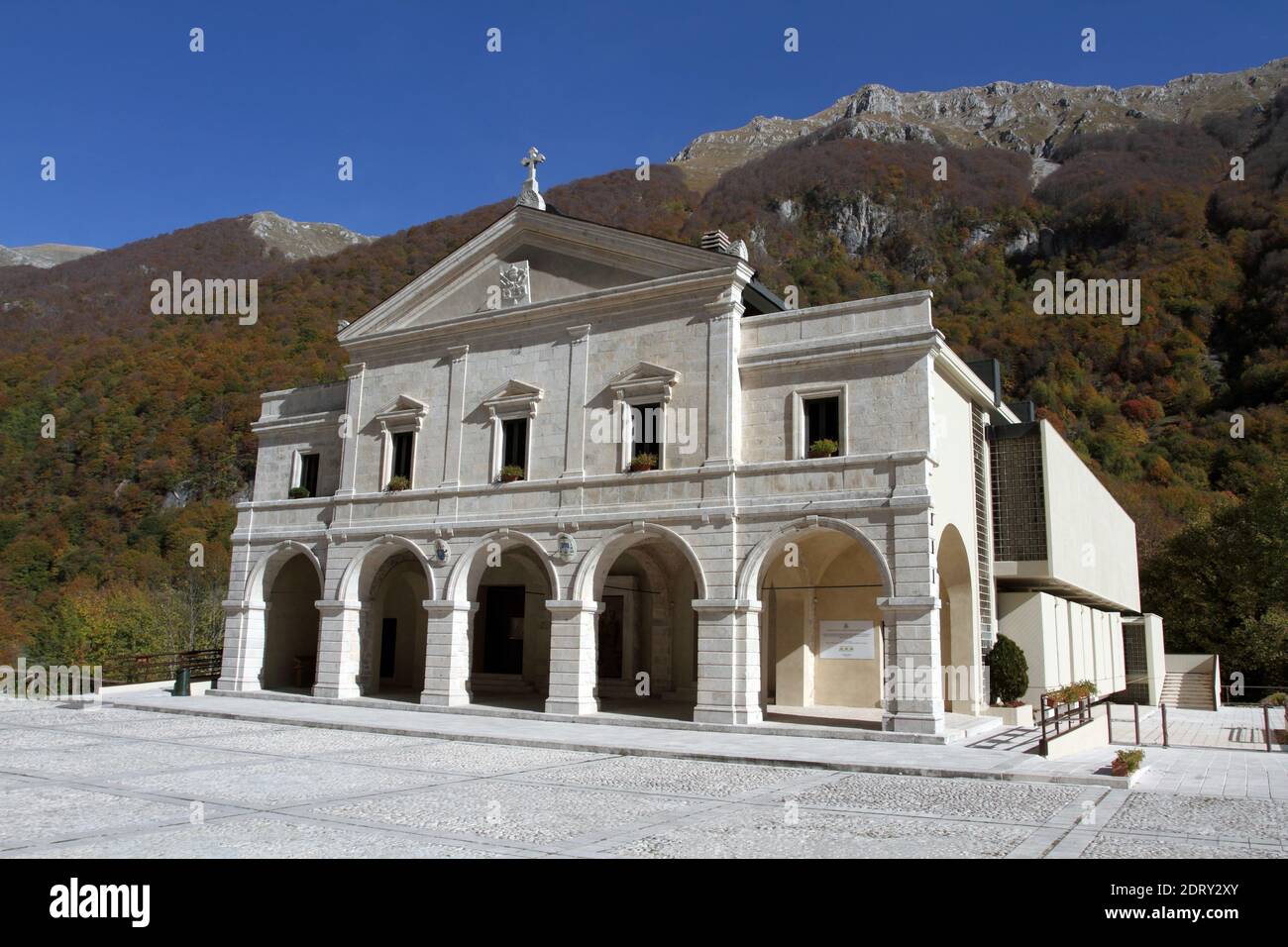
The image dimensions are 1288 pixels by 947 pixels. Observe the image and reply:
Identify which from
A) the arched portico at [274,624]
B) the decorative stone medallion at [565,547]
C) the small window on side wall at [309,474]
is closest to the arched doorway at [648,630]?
the decorative stone medallion at [565,547]

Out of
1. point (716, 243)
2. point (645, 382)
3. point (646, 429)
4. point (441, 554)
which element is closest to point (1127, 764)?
point (646, 429)

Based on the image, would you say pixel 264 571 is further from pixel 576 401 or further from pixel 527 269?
pixel 527 269

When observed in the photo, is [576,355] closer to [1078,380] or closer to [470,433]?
[470,433]

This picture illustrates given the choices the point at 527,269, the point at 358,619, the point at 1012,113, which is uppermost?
the point at 1012,113

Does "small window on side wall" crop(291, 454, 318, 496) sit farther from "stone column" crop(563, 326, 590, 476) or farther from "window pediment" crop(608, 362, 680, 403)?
"window pediment" crop(608, 362, 680, 403)

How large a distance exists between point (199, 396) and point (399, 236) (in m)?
30.6

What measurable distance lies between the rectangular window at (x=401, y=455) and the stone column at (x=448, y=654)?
165 inches

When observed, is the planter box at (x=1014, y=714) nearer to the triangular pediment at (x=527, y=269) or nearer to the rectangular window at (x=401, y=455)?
the triangular pediment at (x=527, y=269)

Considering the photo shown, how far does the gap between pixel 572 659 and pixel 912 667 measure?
8011 millimetres

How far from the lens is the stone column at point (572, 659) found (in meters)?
22.4

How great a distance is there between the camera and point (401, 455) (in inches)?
1068

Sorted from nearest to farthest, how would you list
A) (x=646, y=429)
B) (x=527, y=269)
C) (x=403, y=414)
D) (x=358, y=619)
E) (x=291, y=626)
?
1. (x=646, y=429)
2. (x=527, y=269)
3. (x=358, y=619)
4. (x=403, y=414)
5. (x=291, y=626)

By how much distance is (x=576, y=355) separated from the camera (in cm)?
2430
